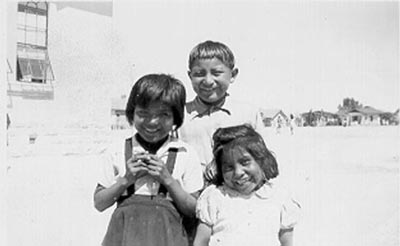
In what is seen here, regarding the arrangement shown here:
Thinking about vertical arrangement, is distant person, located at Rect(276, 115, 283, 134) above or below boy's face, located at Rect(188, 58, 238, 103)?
below

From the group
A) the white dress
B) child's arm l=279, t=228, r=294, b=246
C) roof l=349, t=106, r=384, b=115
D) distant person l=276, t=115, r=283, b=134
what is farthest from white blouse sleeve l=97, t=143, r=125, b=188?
roof l=349, t=106, r=384, b=115

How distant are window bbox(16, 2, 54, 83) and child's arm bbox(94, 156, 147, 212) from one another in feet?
1.84

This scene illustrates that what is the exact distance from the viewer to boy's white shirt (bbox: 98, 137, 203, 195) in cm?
126

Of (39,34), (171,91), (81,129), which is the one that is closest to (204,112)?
(171,91)

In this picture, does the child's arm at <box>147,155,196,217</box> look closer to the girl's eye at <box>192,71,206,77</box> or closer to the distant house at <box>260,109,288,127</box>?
the girl's eye at <box>192,71,206,77</box>

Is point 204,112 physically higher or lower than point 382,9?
lower

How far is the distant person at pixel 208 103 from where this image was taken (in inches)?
53.5

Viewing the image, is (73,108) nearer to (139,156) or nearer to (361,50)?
(139,156)

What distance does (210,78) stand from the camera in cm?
135

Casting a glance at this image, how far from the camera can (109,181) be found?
4.16 feet

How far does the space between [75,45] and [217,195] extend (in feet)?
2.31

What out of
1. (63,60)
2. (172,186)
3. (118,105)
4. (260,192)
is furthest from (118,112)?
(260,192)

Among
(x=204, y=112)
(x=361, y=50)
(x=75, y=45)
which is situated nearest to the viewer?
(x=204, y=112)

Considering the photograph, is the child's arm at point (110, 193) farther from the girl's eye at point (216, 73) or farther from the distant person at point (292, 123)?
the distant person at point (292, 123)
